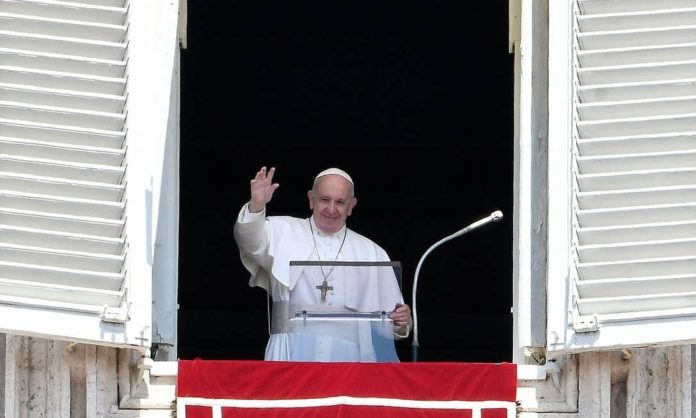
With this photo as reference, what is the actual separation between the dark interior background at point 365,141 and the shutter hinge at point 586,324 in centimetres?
343

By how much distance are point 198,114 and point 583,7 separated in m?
3.64

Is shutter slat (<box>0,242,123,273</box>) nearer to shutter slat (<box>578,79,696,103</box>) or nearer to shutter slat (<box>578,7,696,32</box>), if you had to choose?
shutter slat (<box>578,79,696,103</box>)

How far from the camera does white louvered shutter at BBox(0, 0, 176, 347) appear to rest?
628 centimetres

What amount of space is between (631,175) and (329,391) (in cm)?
108

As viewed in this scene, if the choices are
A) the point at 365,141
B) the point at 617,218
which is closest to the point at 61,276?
the point at 617,218

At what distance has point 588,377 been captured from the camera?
21.2 ft

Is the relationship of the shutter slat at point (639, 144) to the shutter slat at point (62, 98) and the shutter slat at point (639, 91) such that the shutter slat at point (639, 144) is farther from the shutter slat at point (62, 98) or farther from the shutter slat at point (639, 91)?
the shutter slat at point (62, 98)

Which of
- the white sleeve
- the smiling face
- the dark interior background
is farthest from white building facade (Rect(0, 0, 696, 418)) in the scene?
the dark interior background

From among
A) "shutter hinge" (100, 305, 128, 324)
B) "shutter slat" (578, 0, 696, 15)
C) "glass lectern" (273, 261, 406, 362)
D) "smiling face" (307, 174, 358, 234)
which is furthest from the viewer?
"smiling face" (307, 174, 358, 234)

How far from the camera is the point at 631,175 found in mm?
6395

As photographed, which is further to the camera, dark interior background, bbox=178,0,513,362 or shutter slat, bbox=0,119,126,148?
dark interior background, bbox=178,0,513,362

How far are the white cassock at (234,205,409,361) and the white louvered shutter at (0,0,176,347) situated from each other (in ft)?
2.95

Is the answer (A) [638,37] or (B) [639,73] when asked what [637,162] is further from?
(A) [638,37]

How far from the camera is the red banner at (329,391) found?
6402mm
